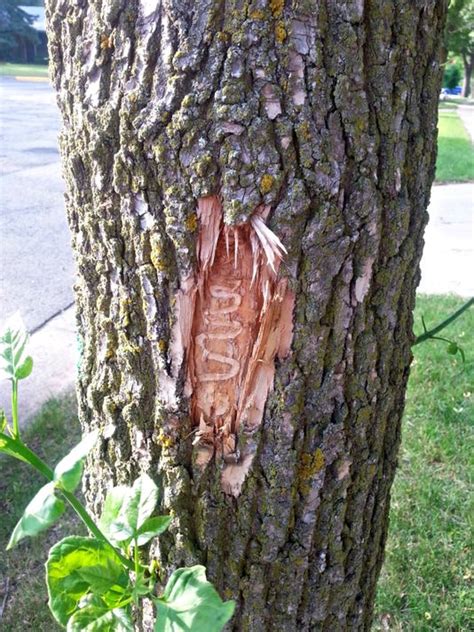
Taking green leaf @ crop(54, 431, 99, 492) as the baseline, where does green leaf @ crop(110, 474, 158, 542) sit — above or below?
below

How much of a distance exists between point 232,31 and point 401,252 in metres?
0.44

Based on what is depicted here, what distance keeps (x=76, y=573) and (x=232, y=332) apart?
0.42 metres

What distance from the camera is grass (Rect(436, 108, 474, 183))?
1014 cm

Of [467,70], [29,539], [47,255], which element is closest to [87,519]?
[29,539]

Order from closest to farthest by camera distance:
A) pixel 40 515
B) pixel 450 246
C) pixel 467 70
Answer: pixel 40 515 → pixel 450 246 → pixel 467 70

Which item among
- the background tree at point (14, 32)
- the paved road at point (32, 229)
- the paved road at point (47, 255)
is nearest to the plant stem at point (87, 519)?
the paved road at point (47, 255)

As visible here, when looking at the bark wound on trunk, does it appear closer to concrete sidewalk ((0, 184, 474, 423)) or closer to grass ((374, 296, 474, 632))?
concrete sidewalk ((0, 184, 474, 423))

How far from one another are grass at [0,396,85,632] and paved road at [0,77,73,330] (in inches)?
56.7

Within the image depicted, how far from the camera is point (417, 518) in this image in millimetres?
2611

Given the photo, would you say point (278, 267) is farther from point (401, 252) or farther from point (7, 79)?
point (7, 79)

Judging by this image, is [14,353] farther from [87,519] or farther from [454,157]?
[454,157]

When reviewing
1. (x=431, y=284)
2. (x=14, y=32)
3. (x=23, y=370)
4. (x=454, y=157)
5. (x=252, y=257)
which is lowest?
(x=431, y=284)

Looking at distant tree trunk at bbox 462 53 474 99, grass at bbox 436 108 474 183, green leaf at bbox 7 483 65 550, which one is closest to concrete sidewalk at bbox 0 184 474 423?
grass at bbox 436 108 474 183


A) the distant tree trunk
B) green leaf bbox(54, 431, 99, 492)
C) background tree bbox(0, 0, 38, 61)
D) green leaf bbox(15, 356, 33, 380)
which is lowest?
green leaf bbox(54, 431, 99, 492)
